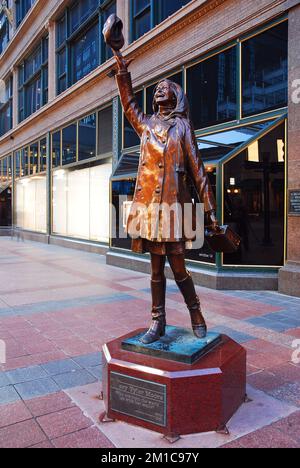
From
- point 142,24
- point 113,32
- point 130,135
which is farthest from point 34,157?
point 113,32

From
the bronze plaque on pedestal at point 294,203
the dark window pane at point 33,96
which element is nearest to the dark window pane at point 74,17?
the dark window pane at point 33,96

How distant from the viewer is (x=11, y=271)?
426 inches

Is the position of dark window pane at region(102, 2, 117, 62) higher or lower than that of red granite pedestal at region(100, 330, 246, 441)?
higher

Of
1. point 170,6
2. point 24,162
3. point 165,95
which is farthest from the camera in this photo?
point 24,162

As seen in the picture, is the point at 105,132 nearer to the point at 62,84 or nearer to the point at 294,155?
the point at 62,84

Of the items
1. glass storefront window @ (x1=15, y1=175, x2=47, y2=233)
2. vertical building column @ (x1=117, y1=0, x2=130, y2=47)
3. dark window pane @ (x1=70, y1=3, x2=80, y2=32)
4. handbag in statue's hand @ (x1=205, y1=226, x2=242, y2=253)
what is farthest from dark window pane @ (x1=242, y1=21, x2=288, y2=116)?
glass storefront window @ (x1=15, y1=175, x2=47, y2=233)

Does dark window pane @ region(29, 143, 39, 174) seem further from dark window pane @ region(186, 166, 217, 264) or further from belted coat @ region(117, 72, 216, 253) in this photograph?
belted coat @ region(117, 72, 216, 253)

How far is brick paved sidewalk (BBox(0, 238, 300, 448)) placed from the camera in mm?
2906

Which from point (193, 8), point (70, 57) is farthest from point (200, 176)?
point (70, 57)

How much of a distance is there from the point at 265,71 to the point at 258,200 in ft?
8.75

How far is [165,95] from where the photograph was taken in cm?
345

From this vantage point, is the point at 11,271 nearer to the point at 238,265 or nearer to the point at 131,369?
the point at 238,265

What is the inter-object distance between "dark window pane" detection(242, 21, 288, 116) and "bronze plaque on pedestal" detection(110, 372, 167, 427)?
660 centimetres

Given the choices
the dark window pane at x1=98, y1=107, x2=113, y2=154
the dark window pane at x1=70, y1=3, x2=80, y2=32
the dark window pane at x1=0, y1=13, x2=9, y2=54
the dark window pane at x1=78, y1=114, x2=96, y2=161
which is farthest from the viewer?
the dark window pane at x1=0, y1=13, x2=9, y2=54
